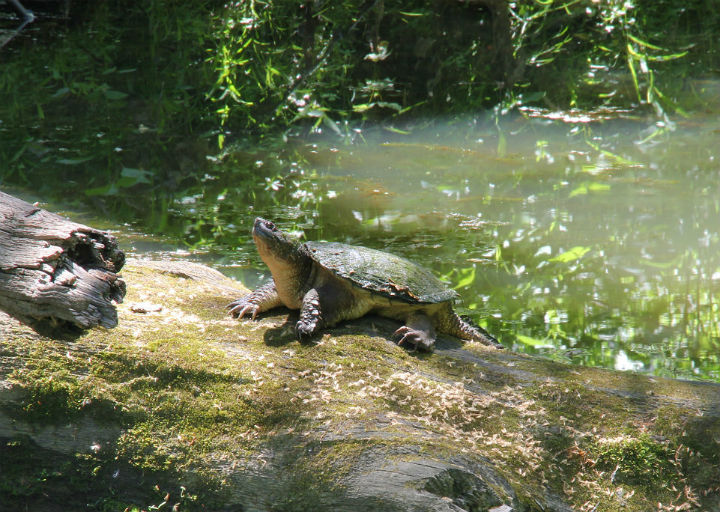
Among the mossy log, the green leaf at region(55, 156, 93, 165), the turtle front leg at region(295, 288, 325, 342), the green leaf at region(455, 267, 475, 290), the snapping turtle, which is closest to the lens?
the mossy log

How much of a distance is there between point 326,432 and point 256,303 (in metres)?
0.84

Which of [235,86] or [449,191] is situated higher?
[235,86]

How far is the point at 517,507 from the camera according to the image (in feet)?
6.80

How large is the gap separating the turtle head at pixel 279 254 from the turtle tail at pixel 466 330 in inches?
28.2

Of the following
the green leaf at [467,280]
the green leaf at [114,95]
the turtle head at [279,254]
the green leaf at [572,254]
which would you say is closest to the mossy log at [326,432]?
the turtle head at [279,254]

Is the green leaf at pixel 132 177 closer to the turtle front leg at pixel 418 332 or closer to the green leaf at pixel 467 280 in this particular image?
the green leaf at pixel 467 280

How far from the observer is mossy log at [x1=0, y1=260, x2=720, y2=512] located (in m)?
2.13

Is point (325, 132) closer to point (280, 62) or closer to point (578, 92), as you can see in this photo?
point (280, 62)

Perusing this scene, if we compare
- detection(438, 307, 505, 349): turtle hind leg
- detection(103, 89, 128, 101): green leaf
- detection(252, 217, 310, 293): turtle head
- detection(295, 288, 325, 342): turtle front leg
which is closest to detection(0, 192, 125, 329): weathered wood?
detection(252, 217, 310, 293): turtle head

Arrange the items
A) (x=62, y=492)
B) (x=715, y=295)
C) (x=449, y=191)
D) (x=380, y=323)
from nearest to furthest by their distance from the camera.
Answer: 1. (x=62, y=492)
2. (x=380, y=323)
3. (x=715, y=295)
4. (x=449, y=191)

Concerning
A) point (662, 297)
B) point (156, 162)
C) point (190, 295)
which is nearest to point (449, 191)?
point (662, 297)

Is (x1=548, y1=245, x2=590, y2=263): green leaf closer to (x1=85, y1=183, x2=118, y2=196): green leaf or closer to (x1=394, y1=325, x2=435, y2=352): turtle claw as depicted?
(x1=394, y1=325, x2=435, y2=352): turtle claw

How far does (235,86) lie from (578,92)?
4.45 meters

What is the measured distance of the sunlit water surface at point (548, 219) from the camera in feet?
13.1
